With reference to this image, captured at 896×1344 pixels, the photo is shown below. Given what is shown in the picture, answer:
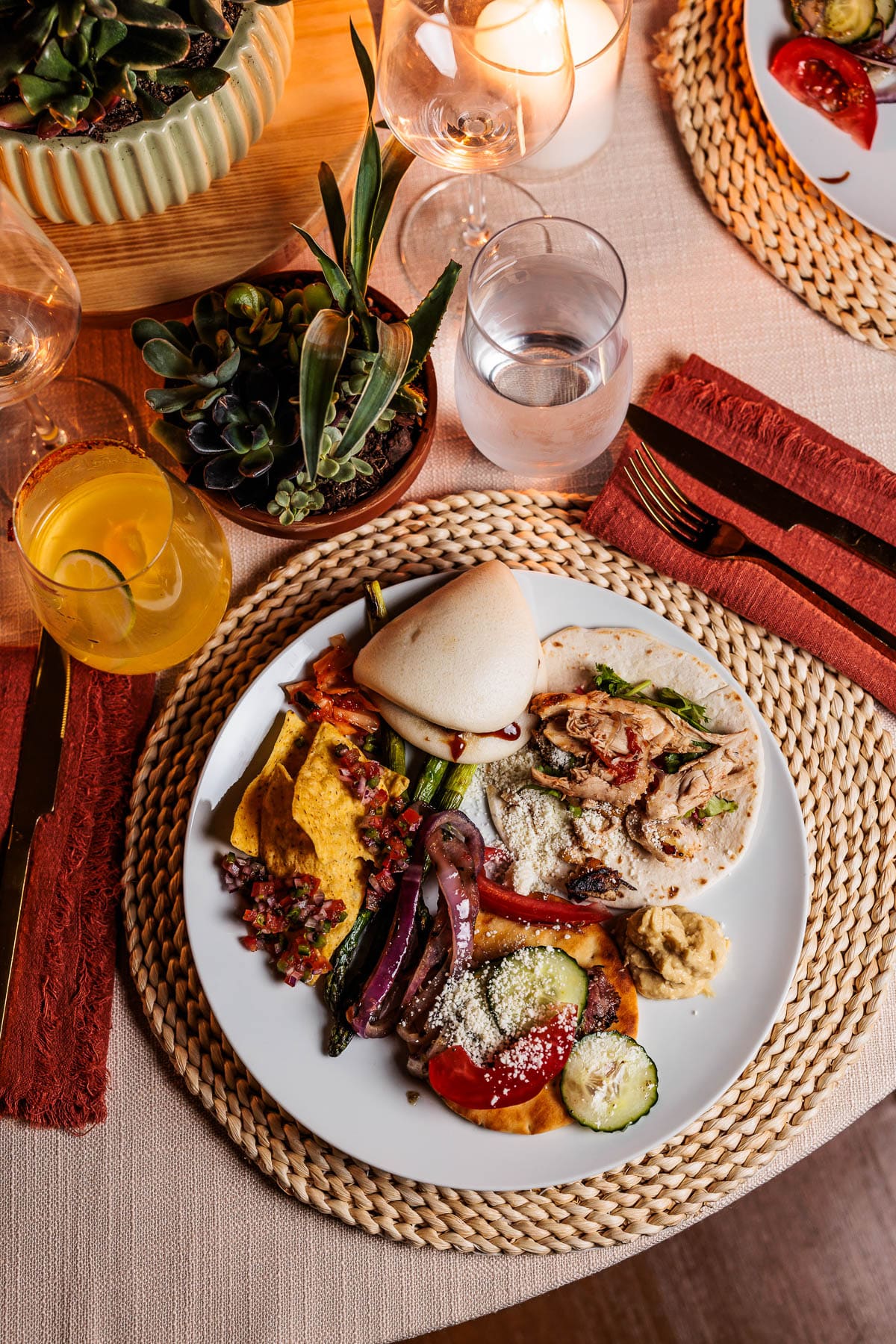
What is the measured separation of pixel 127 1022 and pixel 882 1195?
2202 millimetres

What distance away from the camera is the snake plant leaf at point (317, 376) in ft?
4.03

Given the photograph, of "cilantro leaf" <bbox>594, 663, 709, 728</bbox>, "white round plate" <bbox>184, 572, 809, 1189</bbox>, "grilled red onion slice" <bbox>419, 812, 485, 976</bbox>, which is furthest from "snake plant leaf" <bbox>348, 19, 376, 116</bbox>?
"grilled red onion slice" <bbox>419, 812, 485, 976</bbox>

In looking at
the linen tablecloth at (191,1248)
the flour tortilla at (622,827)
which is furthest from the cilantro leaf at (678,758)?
the linen tablecloth at (191,1248)

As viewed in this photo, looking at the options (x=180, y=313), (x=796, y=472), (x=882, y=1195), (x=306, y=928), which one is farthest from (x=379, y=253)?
(x=882, y=1195)

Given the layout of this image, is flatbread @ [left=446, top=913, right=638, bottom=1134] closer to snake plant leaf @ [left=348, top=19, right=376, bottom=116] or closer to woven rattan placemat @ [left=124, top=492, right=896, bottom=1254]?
woven rattan placemat @ [left=124, top=492, right=896, bottom=1254]

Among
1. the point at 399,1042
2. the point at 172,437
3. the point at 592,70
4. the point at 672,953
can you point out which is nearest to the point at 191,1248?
the point at 399,1042

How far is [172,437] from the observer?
1459 mm

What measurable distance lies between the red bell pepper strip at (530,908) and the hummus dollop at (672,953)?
71mm

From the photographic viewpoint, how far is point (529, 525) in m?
1.73

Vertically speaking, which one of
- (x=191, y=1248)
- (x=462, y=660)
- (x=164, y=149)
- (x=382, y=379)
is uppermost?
(x=164, y=149)

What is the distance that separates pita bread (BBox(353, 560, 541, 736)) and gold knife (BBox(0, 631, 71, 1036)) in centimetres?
49

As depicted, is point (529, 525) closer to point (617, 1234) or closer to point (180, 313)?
point (180, 313)

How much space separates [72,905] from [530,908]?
0.69 m

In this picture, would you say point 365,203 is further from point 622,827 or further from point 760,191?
point 622,827
